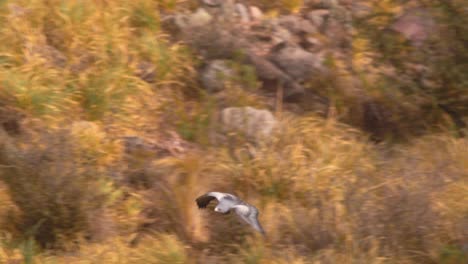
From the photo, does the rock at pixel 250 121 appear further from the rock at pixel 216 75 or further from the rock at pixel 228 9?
the rock at pixel 228 9

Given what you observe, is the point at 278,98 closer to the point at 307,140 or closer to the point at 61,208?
the point at 307,140

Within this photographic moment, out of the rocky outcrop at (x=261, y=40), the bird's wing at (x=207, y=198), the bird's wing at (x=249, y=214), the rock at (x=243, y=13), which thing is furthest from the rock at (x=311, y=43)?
the bird's wing at (x=249, y=214)

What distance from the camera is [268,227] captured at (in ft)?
18.9

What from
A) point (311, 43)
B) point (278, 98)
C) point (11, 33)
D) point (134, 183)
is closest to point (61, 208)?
point (134, 183)

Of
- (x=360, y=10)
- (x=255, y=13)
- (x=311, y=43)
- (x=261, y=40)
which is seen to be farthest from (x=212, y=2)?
(x=360, y=10)

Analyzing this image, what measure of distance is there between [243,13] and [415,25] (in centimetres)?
145

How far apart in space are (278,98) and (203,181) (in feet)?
4.88

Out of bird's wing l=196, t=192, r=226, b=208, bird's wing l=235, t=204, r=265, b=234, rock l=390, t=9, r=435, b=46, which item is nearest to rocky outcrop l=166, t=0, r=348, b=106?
rock l=390, t=9, r=435, b=46

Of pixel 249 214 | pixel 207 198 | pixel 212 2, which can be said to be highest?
pixel 212 2

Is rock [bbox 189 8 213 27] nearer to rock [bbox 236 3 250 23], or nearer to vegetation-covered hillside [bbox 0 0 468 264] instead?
vegetation-covered hillside [bbox 0 0 468 264]

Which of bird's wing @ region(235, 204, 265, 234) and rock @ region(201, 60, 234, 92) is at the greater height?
rock @ region(201, 60, 234, 92)

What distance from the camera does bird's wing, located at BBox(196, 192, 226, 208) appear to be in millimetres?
5648

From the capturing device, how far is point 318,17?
8297 millimetres

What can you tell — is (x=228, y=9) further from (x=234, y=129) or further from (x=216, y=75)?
(x=234, y=129)
